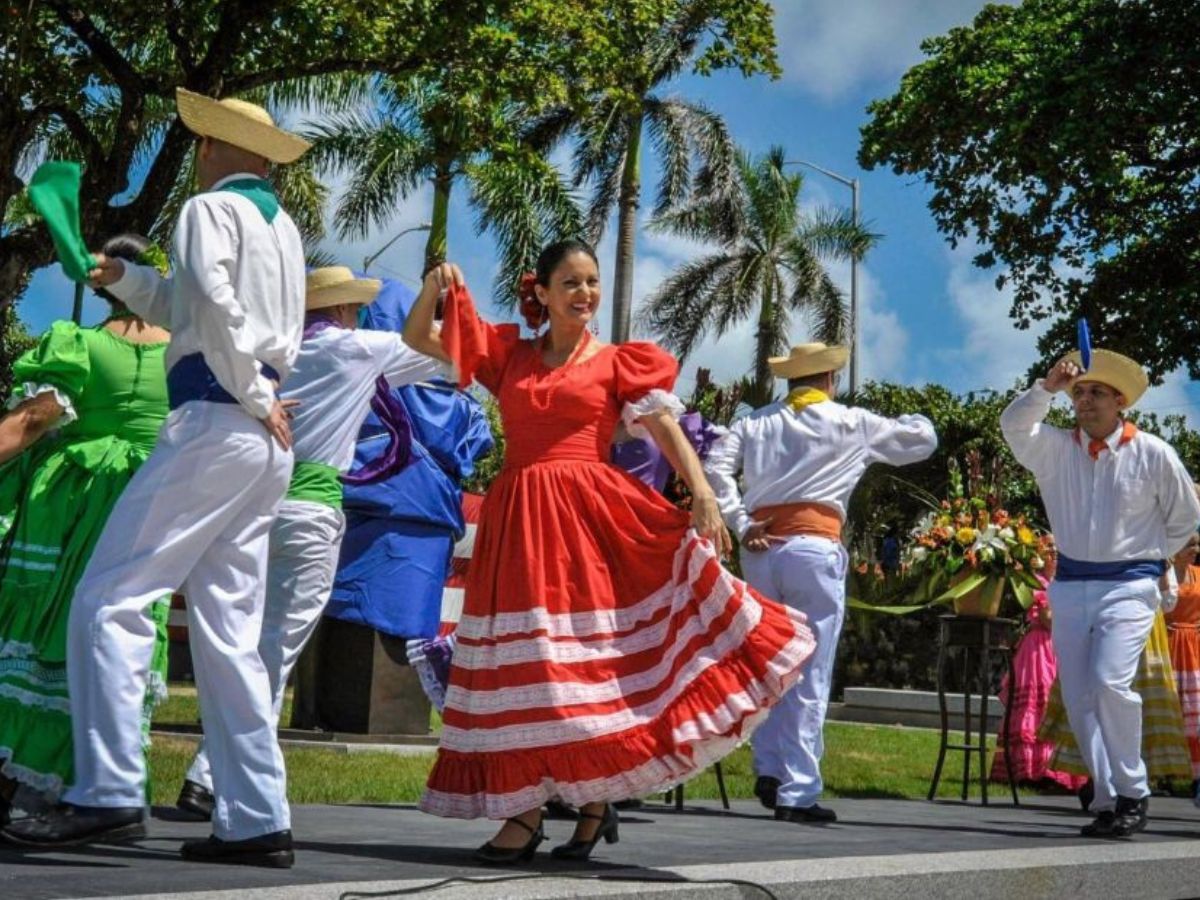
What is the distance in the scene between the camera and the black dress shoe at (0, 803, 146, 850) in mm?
5395

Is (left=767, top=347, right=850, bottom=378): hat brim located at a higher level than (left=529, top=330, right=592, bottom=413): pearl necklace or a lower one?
higher

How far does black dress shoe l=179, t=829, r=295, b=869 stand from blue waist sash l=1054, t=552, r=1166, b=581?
4.98m

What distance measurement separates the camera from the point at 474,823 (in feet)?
25.6

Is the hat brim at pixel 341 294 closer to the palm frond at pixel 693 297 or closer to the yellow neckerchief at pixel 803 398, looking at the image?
the yellow neckerchief at pixel 803 398

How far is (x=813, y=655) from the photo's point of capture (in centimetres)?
909

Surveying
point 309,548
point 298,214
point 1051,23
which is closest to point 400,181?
point 298,214

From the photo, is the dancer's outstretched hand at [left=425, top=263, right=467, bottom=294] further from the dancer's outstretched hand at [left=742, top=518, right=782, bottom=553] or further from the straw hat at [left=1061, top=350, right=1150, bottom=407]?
the straw hat at [left=1061, top=350, right=1150, bottom=407]

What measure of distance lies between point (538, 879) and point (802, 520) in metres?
4.51

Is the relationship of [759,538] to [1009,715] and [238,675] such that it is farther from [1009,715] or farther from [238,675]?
[238,675]

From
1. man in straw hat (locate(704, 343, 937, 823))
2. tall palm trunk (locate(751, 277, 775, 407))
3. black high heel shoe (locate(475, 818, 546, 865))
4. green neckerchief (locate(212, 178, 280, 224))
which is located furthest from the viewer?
tall palm trunk (locate(751, 277, 775, 407))

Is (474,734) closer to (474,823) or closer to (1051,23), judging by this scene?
(474,823)

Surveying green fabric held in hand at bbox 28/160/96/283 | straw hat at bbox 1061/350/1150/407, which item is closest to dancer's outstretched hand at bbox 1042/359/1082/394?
straw hat at bbox 1061/350/1150/407

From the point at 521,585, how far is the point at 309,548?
1402 mm

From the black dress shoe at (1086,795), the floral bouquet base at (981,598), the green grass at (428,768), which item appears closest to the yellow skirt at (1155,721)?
the black dress shoe at (1086,795)
